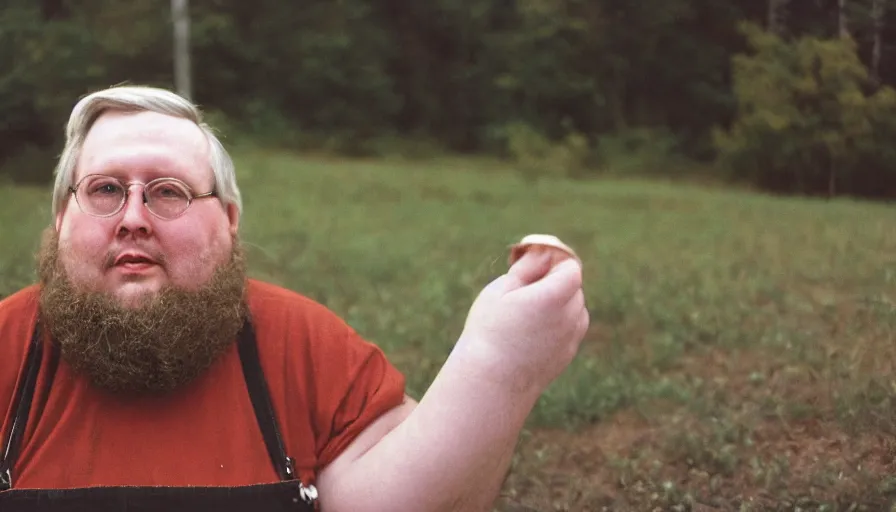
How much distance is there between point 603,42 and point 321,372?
1392 millimetres

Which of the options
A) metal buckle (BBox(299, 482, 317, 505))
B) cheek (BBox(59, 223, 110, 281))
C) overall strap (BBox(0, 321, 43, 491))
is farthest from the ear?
metal buckle (BBox(299, 482, 317, 505))

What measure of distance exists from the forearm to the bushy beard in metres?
0.37

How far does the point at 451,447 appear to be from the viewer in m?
1.39

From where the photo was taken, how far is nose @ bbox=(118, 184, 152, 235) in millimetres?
1495

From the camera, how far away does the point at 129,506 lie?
146cm

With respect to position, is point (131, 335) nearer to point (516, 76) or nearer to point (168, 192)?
point (168, 192)

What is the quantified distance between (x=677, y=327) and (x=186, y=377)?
1724mm

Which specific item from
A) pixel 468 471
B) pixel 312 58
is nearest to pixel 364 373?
pixel 468 471

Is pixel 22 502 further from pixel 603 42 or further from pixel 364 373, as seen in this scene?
pixel 603 42

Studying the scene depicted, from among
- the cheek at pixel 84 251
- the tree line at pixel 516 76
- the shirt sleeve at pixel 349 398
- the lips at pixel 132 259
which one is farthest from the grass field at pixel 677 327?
the lips at pixel 132 259

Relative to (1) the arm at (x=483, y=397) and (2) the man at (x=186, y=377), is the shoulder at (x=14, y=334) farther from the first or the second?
(1) the arm at (x=483, y=397)

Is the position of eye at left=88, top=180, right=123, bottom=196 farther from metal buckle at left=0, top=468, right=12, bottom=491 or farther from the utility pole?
the utility pole

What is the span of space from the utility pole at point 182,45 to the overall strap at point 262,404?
7.65ft

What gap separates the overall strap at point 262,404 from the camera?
1534 mm
